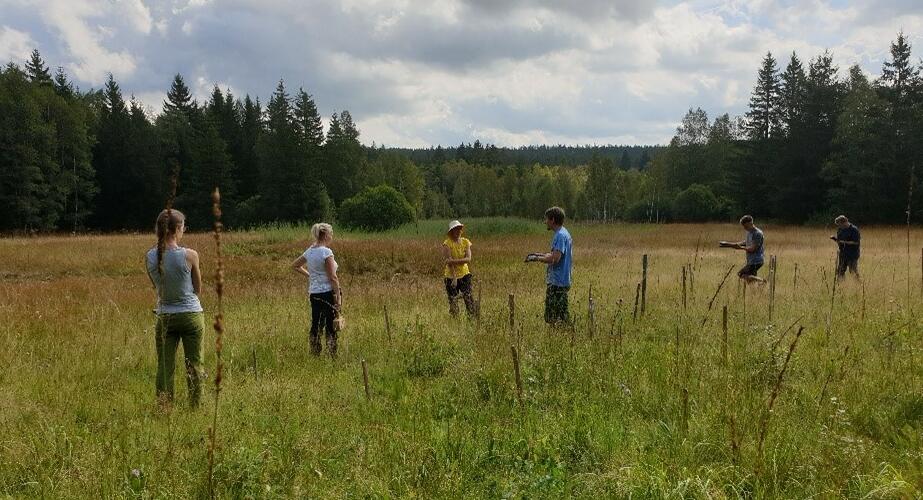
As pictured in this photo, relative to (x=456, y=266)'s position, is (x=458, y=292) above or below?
below

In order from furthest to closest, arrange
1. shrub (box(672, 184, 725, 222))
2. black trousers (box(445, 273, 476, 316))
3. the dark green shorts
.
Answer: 1. shrub (box(672, 184, 725, 222))
2. black trousers (box(445, 273, 476, 316))
3. the dark green shorts

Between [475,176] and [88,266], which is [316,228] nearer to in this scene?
[88,266]

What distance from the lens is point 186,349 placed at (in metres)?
4.75

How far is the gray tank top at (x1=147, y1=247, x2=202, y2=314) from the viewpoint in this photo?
4.47 metres

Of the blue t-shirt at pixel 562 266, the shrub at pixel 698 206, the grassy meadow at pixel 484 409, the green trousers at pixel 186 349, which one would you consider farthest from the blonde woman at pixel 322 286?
the shrub at pixel 698 206

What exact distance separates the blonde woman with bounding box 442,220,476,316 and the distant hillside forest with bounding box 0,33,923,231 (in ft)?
79.5

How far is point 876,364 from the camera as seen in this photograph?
495 cm

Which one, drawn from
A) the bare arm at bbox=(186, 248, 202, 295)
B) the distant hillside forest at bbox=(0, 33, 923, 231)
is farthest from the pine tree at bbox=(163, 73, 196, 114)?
the bare arm at bbox=(186, 248, 202, 295)

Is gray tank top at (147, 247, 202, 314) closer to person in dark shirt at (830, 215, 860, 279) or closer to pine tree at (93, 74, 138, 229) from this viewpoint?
person in dark shirt at (830, 215, 860, 279)

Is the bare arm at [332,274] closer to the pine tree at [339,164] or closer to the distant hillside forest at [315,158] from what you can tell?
the distant hillside forest at [315,158]

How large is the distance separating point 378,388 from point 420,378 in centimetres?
48

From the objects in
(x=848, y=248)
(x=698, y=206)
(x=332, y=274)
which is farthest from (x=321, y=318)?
(x=698, y=206)

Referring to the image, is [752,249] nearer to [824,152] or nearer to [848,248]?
[848,248]

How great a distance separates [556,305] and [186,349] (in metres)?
4.04
